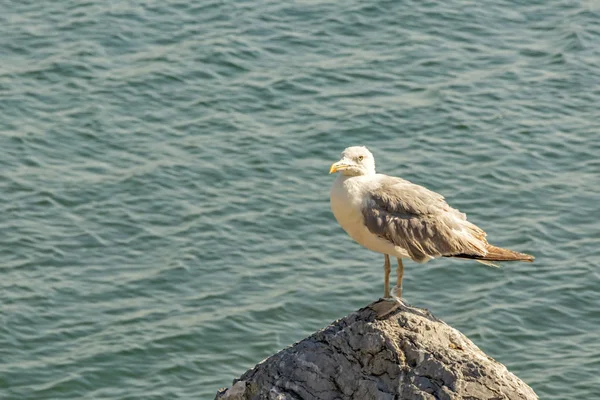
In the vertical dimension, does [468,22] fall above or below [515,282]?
above

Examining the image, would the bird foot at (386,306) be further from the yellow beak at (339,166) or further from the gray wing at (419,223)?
the yellow beak at (339,166)

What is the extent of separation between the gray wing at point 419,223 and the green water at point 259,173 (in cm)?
683

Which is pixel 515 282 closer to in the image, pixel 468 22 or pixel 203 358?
pixel 203 358

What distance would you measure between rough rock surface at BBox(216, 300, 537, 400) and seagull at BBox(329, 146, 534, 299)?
520 mm

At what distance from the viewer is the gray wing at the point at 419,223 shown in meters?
10.1

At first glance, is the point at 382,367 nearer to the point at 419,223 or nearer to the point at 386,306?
the point at 386,306

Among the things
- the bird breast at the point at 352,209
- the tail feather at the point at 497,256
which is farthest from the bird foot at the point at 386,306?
the tail feather at the point at 497,256

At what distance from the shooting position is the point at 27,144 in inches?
847

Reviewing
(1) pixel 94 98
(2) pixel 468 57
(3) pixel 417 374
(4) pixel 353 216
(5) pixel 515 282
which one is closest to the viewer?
(3) pixel 417 374

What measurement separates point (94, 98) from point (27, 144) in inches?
73.5

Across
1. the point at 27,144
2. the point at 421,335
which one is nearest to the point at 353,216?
the point at 421,335

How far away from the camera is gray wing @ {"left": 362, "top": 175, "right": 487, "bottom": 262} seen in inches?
396

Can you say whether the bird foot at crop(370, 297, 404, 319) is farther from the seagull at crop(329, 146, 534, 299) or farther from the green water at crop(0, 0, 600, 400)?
the green water at crop(0, 0, 600, 400)

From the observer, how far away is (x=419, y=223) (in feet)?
33.8
